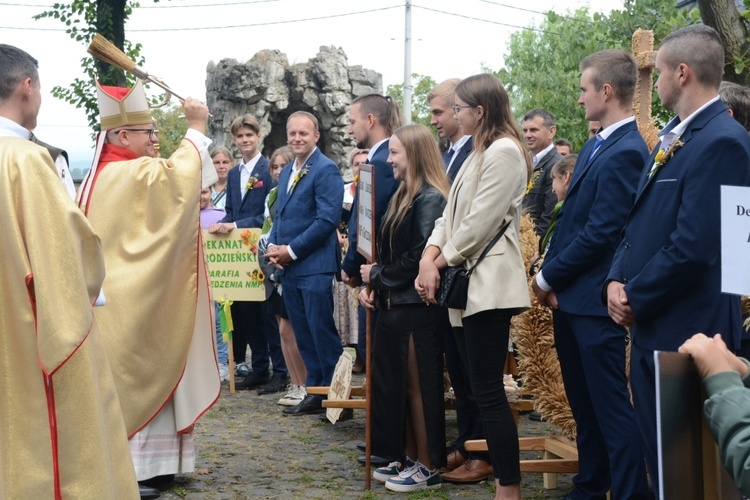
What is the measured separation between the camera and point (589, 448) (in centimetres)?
482

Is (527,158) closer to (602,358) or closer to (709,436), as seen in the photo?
(602,358)

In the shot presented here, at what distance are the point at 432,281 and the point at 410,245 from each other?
58 centimetres

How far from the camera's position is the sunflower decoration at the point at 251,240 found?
8656mm

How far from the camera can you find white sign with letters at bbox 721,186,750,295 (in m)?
2.81

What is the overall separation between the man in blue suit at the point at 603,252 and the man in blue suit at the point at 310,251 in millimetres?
3064

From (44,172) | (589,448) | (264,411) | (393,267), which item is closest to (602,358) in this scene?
(589,448)

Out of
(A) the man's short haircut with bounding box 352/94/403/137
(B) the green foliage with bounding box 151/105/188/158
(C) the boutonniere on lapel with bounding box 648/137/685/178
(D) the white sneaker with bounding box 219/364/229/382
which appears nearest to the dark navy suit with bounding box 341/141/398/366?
(A) the man's short haircut with bounding box 352/94/403/137

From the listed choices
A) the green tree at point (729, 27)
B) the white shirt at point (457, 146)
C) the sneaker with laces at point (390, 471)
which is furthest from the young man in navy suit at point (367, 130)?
the green tree at point (729, 27)

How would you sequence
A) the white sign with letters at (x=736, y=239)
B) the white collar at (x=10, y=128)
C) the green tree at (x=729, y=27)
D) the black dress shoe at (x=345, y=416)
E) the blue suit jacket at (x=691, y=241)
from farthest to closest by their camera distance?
1. the green tree at (x=729, y=27)
2. the black dress shoe at (x=345, y=416)
3. the white collar at (x=10, y=128)
4. the blue suit jacket at (x=691, y=241)
5. the white sign with letters at (x=736, y=239)

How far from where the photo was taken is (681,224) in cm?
353

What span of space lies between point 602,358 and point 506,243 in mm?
744

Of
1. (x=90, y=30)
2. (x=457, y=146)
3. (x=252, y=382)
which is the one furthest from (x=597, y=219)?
(x=90, y=30)

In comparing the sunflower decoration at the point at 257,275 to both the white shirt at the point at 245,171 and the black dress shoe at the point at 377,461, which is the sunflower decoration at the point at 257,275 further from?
the black dress shoe at the point at 377,461

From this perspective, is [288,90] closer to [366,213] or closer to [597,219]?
[366,213]
